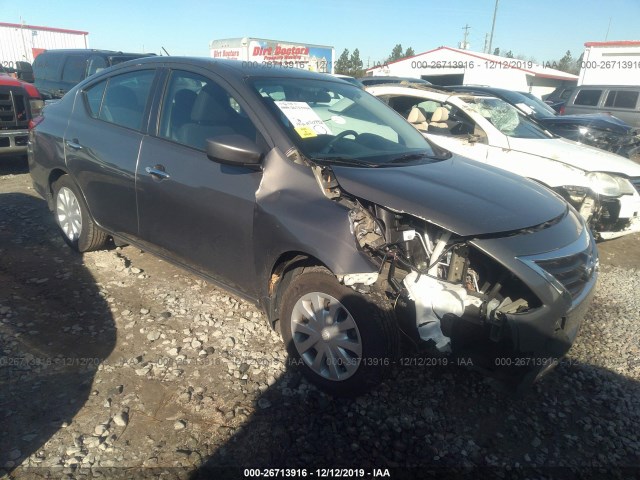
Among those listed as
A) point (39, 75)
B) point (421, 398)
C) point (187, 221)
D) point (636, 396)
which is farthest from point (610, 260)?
point (39, 75)

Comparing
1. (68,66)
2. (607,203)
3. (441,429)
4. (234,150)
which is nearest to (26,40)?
(68,66)

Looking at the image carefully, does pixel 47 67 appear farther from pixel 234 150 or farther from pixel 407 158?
pixel 407 158

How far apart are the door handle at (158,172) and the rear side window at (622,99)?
13.7 metres

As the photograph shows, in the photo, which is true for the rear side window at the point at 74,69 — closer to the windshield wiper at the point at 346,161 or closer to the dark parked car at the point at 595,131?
the dark parked car at the point at 595,131

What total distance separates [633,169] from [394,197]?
172 inches

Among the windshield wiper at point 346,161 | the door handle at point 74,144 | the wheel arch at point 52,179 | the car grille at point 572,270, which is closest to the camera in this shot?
the car grille at point 572,270

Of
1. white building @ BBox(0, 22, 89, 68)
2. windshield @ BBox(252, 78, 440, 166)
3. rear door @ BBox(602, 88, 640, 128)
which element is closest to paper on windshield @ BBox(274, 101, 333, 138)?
windshield @ BBox(252, 78, 440, 166)

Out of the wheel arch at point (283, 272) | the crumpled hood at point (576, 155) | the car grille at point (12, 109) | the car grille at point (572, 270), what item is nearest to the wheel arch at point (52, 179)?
the wheel arch at point (283, 272)

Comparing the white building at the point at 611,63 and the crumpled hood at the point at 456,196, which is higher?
the white building at the point at 611,63

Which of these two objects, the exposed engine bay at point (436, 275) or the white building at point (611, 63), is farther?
the white building at point (611, 63)

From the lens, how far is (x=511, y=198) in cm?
271

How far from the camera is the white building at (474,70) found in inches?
1264

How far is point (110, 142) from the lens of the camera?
3.67 m

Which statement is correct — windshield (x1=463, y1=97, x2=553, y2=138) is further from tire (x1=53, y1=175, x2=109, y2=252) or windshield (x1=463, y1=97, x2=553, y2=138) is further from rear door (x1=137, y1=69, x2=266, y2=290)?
tire (x1=53, y1=175, x2=109, y2=252)
